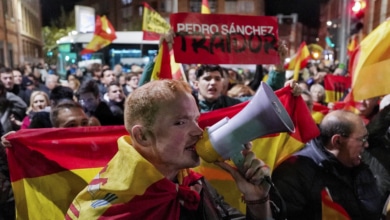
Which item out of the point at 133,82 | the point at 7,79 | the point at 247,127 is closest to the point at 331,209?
the point at 247,127

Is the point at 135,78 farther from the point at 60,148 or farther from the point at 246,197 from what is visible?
the point at 246,197

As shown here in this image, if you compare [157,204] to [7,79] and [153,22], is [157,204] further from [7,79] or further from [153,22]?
[153,22]

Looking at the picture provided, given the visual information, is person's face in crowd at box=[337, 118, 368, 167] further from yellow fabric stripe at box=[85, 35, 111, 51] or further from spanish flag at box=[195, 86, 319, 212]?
yellow fabric stripe at box=[85, 35, 111, 51]

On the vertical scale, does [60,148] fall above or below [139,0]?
below

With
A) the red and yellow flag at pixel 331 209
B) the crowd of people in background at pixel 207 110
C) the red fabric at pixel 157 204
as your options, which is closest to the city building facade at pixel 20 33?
the crowd of people in background at pixel 207 110

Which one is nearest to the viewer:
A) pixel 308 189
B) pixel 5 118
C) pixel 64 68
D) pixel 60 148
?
pixel 308 189

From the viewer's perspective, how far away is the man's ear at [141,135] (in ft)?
5.37

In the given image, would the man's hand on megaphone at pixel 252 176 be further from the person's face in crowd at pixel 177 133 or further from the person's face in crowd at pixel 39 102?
the person's face in crowd at pixel 39 102

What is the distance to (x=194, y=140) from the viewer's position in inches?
64.3

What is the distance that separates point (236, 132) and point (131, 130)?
41 cm

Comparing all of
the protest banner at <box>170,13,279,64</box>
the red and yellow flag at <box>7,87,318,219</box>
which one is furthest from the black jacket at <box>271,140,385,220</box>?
the protest banner at <box>170,13,279,64</box>

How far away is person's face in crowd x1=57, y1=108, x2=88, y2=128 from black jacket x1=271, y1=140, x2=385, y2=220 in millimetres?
1526

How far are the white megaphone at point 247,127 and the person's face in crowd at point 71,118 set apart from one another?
1982 mm

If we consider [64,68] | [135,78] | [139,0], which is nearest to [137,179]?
[135,78]
